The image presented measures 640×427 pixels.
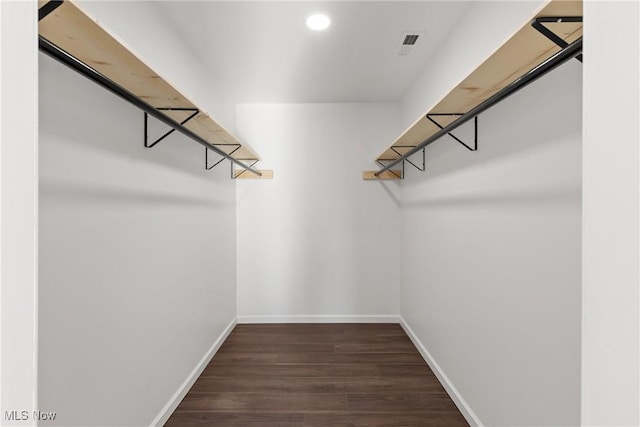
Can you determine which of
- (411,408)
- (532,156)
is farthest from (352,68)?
(411,408)

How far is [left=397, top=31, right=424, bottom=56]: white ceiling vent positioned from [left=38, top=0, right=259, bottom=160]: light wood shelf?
1.53 metres

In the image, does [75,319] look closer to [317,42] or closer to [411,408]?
[411,408]

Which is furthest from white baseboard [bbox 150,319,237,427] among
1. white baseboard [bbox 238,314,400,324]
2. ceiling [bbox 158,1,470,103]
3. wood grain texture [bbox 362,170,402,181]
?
ceiling [bbox 158,1,470,103]

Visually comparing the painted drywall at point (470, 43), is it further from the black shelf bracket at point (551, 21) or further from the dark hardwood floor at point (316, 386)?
the dark hardwood floor at point (316, 386)

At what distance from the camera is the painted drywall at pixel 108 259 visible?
1.06 metres

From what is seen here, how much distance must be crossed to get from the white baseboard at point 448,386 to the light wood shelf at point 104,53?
2.32 meters

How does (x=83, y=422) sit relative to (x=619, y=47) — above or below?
below

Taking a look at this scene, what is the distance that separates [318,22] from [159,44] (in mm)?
1006

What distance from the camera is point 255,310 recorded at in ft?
11.4

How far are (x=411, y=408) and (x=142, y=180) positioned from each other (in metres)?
2.14

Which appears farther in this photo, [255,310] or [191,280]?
[255,310]

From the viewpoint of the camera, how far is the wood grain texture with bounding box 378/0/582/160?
81 centimetres

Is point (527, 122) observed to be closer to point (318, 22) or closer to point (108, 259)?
point (318, 22)

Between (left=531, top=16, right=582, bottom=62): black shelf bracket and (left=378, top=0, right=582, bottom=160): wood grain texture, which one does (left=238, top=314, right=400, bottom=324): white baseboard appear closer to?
(left=378, top=0, right=582, bottom=160): wood grain texture
